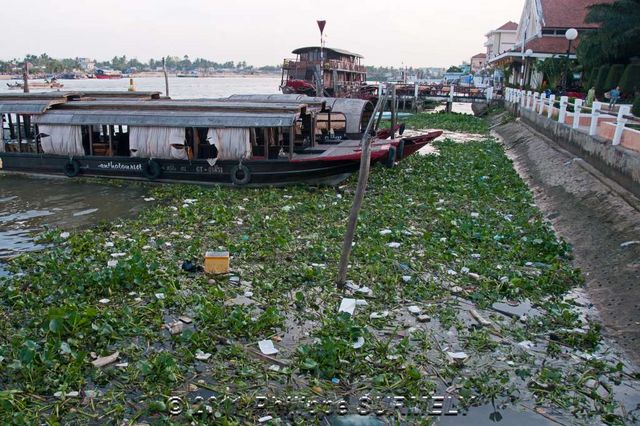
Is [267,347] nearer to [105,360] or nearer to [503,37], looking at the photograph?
[105,360]

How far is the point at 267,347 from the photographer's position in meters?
5.82

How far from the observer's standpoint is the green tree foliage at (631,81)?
74.1 ft

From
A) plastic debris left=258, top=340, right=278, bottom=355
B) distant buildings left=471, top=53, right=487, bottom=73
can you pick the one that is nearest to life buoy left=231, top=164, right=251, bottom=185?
plastic debris left=258, top=340, right=278, bottom=355

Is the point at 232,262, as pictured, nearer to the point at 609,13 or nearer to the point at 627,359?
the point at 627,359

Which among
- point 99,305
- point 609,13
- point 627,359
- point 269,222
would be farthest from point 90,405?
Result: point 609,13

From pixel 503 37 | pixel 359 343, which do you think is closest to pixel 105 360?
pixel 359 343

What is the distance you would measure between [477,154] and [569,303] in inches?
510

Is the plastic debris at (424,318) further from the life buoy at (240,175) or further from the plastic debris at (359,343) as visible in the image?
the life buoy at (240,175)

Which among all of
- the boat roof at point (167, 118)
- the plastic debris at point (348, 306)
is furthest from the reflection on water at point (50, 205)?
the plastic debris at point (348, 306)

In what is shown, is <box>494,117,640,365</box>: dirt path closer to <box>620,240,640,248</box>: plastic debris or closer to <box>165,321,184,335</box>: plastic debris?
<box>620,240,640,248</box>: plastic debris

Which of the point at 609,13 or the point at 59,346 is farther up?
the point at 609,13

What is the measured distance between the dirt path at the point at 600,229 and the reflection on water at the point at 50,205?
8.92 m

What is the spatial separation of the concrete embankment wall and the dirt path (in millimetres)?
169

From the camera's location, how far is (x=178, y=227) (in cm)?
1038
